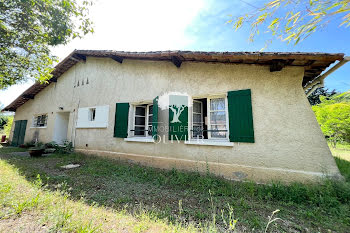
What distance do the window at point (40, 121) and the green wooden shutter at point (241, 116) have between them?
11.7 m

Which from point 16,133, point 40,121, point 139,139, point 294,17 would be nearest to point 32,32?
point 139,139

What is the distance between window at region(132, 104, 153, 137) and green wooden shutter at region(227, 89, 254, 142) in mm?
3225

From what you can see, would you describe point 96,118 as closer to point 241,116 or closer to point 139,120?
point 139,120

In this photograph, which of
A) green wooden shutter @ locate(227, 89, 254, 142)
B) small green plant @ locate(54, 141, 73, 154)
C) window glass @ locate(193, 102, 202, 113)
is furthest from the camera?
small green plant @ locate(54, 141, 73, 154)

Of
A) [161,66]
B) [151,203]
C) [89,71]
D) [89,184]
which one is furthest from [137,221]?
[89,71]

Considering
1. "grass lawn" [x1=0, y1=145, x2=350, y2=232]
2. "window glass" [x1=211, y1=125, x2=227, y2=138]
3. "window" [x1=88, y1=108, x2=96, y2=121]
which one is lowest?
"grass lawn" [x1=0, y1=145, x2=350, y2=232]

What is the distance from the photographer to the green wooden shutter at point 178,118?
15.3ft

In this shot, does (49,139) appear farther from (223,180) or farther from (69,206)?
(223,180)

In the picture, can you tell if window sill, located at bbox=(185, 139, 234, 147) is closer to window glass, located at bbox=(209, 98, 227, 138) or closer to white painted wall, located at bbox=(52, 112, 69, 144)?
window glass, located at bbox=(209, 98, 227, 138)

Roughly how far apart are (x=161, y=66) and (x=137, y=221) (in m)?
4.81

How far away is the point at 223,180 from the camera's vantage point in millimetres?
3801

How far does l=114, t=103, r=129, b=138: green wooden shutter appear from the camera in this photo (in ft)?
18.8

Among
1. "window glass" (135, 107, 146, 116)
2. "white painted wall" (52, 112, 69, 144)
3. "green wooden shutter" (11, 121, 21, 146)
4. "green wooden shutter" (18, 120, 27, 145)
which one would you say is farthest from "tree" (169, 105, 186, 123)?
"green wooden shutter" (11, 121, 21, 146)

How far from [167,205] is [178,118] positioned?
8.70 ft
